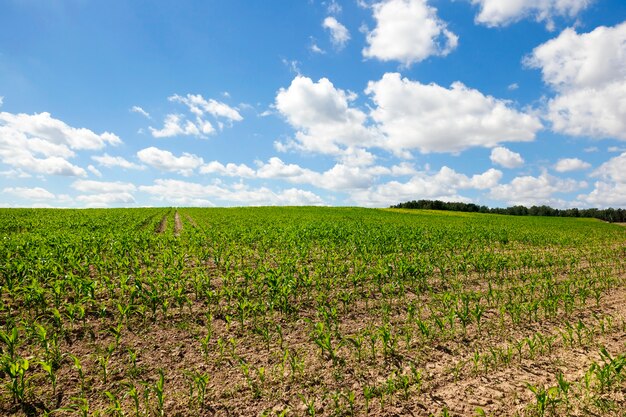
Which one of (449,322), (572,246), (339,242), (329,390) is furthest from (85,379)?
(572,246)

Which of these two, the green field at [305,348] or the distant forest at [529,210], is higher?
the distant forest at [529,210]

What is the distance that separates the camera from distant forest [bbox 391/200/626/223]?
4134 inches

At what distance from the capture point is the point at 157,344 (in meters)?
6.09

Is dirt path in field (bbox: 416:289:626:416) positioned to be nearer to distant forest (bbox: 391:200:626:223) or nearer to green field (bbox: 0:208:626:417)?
green field (bbox: 0:208:626:417)

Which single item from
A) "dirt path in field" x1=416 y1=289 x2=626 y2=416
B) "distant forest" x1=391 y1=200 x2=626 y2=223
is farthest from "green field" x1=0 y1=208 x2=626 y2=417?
"distant forest" x1=391 y1=200 x2=626 y2=223

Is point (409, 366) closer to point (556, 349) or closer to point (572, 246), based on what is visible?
point (556, 349)

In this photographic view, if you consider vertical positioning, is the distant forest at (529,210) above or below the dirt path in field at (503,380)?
above

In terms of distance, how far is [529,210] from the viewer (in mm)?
116938

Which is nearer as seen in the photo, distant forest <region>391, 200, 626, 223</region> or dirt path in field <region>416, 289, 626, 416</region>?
dirt path in field <region>416, 289, 626, 416</region>

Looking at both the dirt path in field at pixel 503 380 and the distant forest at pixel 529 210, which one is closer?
the dirt path in field at pixel 503 380

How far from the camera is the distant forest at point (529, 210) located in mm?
105000

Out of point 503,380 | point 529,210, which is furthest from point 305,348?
point 529,210

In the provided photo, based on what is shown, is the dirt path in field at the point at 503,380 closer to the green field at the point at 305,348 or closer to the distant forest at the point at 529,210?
the green field at the point at 305,348

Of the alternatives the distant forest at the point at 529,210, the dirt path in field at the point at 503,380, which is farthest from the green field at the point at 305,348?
the distant forest at the point at 529,210
